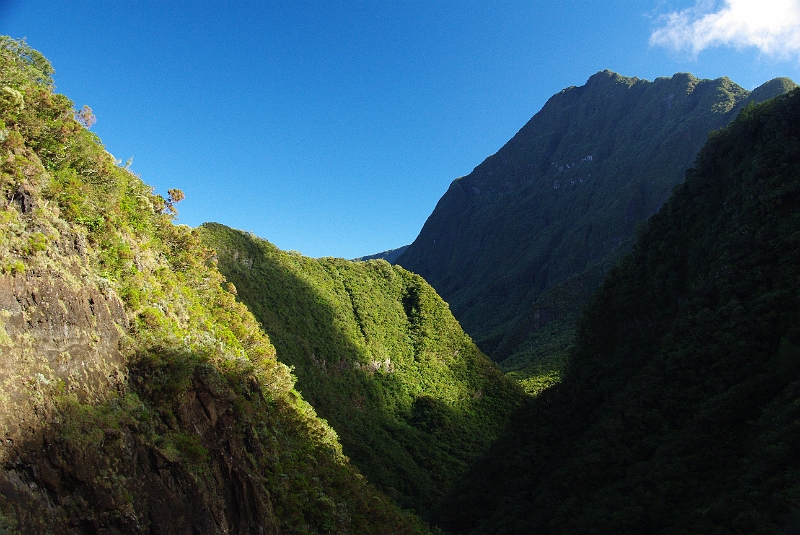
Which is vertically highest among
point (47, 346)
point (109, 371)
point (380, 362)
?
point (47, 346)

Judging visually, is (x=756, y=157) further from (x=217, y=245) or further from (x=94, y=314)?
(x=217, y=245)

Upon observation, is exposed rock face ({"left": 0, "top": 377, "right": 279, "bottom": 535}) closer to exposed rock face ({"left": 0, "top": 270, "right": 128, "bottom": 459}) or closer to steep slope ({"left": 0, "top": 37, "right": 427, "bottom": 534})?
steep slope ({"left": 0, "top": 37, "right": 427, "bottom": 534})

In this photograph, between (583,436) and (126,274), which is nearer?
(126,274)

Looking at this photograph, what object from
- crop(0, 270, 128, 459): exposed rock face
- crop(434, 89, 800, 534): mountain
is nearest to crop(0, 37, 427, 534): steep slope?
crop(0, 270, 128, 459): exposed rock face

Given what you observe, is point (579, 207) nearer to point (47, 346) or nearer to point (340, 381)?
point (340, 381)

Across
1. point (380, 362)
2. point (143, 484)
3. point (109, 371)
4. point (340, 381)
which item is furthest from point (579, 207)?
point (143, 484)

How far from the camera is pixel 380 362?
54562mm

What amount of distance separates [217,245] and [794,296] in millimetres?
46080

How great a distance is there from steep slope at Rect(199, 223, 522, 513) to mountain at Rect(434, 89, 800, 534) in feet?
28.1

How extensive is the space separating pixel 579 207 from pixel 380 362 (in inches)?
4795

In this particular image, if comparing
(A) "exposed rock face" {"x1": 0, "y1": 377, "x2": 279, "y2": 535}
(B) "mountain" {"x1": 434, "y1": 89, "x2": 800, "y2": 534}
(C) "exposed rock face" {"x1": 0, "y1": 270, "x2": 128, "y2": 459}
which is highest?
(C) "exposed rock face" {"x1": 0, "y1": 270, "x2": 128, "y2": 459}

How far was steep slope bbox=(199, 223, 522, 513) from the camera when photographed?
4238 centimetres

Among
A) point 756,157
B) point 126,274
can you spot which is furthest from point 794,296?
point 126,274

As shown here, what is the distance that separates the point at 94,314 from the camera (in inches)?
424
